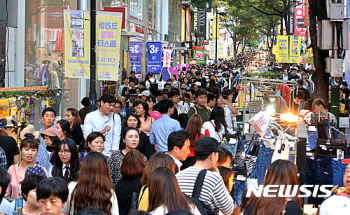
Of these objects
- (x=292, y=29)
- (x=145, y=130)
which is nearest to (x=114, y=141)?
(x=145, y=130)

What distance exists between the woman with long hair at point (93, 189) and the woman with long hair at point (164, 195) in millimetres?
712

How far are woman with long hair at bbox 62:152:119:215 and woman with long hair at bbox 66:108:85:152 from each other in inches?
152

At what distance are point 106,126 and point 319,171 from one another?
3.72 metres

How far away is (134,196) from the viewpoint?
5.02 metres

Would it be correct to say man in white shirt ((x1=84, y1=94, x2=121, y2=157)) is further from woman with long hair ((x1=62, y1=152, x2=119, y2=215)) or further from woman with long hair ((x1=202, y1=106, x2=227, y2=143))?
woman with long hair ((x1=62, y1=152, x2=119, y2=215))

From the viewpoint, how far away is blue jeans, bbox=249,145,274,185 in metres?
7.99

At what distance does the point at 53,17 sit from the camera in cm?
1550

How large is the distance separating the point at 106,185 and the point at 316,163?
490 cm

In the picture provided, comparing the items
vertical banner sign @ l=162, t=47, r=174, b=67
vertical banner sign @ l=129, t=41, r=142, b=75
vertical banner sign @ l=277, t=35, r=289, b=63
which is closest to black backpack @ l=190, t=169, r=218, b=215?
vertical banner sign @ l=129, t=41, r=142, b=75

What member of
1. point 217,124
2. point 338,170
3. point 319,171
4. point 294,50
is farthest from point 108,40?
point 294,50

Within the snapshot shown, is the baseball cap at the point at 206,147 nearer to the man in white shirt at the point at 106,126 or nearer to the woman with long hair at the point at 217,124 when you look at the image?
the man in white shirt at the point at 106,126

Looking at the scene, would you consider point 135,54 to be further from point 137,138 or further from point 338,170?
point 137,138

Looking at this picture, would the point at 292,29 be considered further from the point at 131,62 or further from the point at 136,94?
the point at 136,94

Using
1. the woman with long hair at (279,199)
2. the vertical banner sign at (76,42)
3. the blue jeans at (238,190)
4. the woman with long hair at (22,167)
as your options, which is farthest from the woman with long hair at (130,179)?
the vertical banner sign at (76,42)
